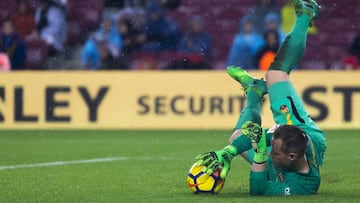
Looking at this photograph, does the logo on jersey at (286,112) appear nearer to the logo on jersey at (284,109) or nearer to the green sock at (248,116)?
the logo on jersey at (284,109)

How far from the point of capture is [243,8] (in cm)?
2353

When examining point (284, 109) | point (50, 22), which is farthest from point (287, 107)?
point (50, 22)

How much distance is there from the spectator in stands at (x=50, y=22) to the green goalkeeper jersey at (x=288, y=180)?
13378 millimetres

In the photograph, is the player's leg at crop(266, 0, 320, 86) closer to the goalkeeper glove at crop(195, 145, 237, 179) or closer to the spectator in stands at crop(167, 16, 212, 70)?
the goalkeeper glove at crop(195, 145, 237, 179)

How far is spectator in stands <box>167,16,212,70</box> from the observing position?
2055 cm

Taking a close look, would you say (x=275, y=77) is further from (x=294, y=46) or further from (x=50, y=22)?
(x=50, y=22)

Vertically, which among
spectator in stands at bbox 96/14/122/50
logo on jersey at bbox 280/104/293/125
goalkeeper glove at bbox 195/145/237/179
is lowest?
goalkeeper glove at bbox 195/145/237/179

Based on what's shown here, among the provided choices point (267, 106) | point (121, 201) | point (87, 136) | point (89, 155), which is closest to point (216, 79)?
point (267, 106)

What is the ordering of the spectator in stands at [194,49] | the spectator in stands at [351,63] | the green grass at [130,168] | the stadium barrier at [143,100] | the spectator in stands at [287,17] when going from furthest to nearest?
the spectator in stands at [287,17] < the spectator in stands at [194,49] < the spectator in stands at [351,63] < the stadium barrier at [143,100] < the green grass at [130,168]

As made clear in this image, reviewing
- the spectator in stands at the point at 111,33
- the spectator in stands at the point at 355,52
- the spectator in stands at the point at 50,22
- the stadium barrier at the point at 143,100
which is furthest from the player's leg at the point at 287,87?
the spectator in stands at the point at 50,22

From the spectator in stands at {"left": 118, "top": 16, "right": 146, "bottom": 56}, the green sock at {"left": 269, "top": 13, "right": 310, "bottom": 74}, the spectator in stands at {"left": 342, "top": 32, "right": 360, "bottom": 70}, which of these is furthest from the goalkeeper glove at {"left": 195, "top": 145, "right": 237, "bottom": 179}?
the spectator in stands at {"left": 118, "top": 16, "right": 146, "bottom": 56}

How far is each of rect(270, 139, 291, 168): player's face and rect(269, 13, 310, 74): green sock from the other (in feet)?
3.94

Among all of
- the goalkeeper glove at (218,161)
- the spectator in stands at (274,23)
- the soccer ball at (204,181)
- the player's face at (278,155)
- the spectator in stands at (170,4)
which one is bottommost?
the soccer ball at (204,181)

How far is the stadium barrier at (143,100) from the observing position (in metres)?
17.9
